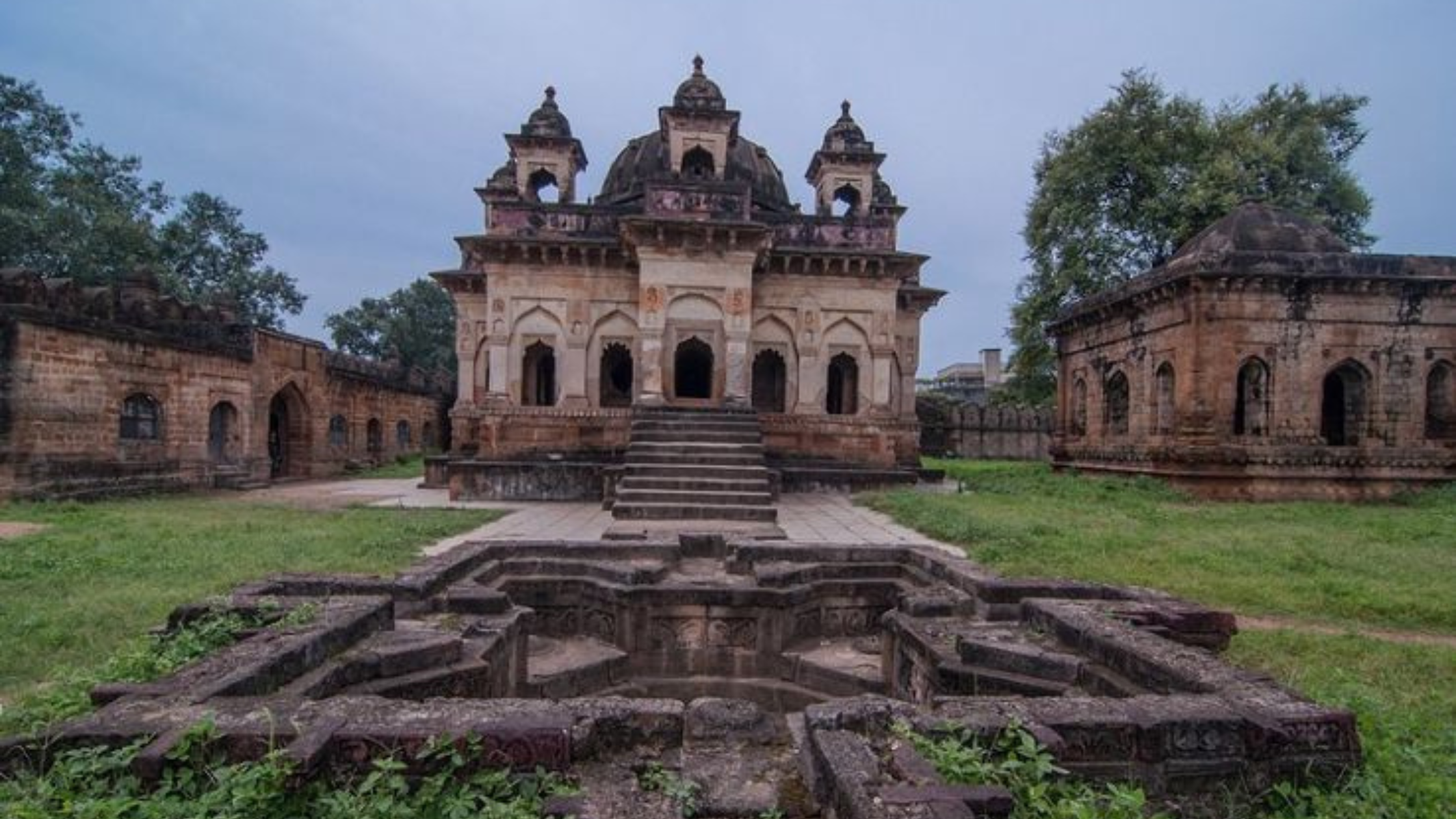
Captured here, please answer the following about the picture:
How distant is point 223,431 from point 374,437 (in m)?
8.71

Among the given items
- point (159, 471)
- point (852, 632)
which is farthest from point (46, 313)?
point (852, 632)

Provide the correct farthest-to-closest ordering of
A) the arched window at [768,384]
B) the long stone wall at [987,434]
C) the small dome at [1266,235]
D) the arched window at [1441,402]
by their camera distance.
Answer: the long stone wall at [987,434], the arched window at [768,384], the small dome at [1266,235], the arched window at [1441,402]

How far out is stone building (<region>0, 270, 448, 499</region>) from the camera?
532 inches

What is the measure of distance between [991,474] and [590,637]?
16006mm

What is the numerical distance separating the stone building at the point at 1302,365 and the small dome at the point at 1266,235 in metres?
0.04

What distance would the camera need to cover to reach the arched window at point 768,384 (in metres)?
20.6

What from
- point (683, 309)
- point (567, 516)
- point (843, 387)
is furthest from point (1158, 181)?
point (567, 516)

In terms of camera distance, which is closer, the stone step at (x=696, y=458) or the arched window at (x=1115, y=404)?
the stone step at (x=696, y=458)

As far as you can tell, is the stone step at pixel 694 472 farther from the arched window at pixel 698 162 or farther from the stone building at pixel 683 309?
the arched window at pixel 698 162

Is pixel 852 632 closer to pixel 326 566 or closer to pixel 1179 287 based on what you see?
pixel 326 566

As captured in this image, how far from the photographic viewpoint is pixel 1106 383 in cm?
2014

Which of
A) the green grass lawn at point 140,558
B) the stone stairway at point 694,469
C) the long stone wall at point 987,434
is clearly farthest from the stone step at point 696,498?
the long stone wall at point 987,434

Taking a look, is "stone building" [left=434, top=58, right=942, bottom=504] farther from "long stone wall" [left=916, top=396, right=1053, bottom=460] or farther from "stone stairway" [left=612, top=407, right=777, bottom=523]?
"long stone wall" [left=916, top=396, right=1053, bottom=460]

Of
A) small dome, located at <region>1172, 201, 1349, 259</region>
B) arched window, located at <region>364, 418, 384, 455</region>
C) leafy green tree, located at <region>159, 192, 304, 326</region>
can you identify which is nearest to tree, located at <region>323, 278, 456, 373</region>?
leafy green tree, located at <region>159, 192, 304, 326</region>
